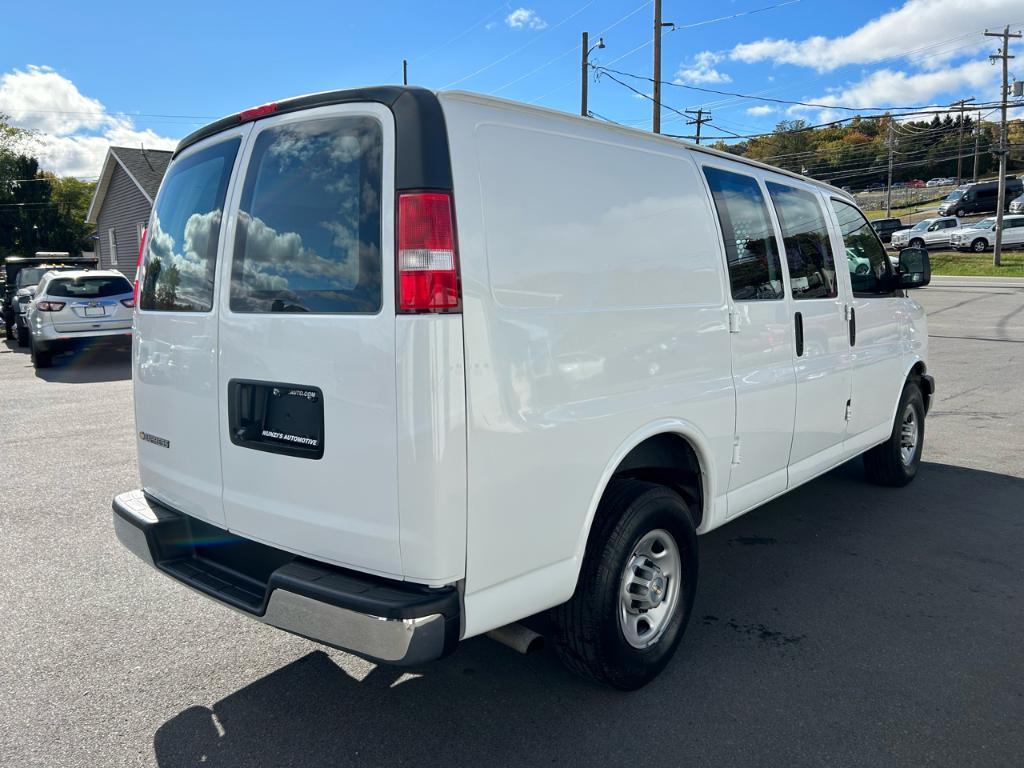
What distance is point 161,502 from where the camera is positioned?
3369mm

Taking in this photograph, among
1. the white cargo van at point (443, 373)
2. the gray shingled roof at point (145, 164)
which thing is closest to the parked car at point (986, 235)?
the gray shingled roof at point (145, 164)

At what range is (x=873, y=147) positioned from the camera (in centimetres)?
8850

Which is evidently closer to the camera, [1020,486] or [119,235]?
[1020,486]

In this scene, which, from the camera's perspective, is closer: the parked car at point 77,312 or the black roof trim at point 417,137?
the black roof trim at point 417,137

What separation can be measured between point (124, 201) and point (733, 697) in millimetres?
33703

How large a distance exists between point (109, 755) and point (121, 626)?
1073 mm

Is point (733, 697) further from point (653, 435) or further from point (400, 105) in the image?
point (400, 105)

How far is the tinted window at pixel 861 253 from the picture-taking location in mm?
5000

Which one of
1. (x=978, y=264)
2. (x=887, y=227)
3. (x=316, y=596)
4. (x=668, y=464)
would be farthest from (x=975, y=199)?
(x=316, y=596)

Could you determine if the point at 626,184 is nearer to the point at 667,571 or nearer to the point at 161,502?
the point at 667,571

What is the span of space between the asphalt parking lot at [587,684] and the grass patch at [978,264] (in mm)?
31888

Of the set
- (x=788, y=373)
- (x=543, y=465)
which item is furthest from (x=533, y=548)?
(x=788, y=373)

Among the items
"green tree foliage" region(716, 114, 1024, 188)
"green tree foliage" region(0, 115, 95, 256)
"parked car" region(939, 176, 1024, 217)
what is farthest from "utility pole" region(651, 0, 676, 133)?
"green tree foliage" region(716, 114, 1024, 188)

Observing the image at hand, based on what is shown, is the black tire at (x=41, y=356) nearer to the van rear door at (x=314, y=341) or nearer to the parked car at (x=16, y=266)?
the parked car at (x=16, y=266)
